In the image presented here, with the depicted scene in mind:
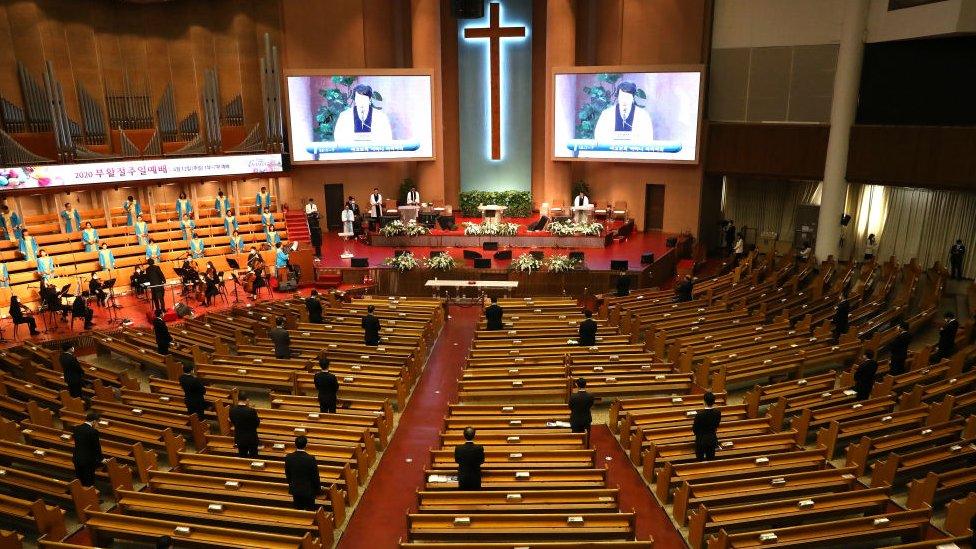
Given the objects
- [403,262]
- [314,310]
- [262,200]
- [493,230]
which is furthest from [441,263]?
[262,200]

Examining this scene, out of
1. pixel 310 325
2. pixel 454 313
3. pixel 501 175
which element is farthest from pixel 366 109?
pixel 310 325

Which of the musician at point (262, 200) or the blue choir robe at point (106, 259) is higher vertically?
the musician at point (262, 200)

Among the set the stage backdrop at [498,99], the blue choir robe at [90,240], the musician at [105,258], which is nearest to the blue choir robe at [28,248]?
the blue choir robe at [90,240]

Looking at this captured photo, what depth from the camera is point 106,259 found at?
60.7 ft

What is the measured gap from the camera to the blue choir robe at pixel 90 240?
19.2 meters

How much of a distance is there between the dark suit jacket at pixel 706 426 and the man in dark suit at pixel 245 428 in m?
5.72

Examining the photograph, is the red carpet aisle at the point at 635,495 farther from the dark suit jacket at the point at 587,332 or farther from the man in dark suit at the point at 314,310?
the man in dark suit at the point at 314,310

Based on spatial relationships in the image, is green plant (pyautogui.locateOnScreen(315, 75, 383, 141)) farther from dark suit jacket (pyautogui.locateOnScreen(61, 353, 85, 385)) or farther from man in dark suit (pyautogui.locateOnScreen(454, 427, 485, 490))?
man in dark suit (pyautogui.locateOnScreen(454, 427, 485, 490))

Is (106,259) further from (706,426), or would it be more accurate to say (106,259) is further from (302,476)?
(706,426)

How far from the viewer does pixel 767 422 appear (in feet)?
32.2

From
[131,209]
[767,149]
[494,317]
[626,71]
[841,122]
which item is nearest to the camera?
[494,317]

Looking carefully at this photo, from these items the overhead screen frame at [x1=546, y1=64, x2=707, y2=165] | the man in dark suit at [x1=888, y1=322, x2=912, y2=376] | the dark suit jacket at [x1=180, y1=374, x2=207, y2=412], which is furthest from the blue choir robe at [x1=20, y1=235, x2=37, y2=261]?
the man in dark suit at [x1=888, y1=322, x2=912, y2=376]

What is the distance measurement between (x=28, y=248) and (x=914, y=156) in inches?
941

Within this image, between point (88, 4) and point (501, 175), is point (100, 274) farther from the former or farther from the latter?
point (501, 175)
